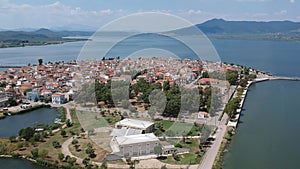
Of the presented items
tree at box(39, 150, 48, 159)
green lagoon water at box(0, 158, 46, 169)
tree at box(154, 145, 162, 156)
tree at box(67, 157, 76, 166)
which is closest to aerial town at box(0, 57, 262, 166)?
tree at box(154, 145, 162, 156)

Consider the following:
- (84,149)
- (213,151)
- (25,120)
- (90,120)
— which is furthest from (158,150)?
(25,120)

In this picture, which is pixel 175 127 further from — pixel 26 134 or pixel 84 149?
pixel 26 134

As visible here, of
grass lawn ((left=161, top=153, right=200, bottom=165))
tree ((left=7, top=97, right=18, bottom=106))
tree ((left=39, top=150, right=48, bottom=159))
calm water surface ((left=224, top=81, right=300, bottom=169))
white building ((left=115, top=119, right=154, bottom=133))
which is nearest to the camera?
grass lawn ((left=161, top=153, right=200, bottom=165))

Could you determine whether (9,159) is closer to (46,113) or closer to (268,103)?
(46,113)

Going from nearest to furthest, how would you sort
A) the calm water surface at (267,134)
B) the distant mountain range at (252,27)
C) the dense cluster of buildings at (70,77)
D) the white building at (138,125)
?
the calm water surface at (267,134) < the white building at (138,125) < the dense cluster of buildings at (70,77) < the distant mountain range at (252,27)

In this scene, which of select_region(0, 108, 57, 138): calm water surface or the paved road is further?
select_region(0, 108, 57, 138): calm water surface

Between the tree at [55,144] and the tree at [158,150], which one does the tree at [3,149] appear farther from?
the tree at [158,150]

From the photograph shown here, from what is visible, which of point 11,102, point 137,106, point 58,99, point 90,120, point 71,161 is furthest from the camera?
point 58,99

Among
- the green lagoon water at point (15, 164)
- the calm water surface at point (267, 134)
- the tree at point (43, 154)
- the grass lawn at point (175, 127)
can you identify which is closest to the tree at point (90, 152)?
the tree at point (43, 154)

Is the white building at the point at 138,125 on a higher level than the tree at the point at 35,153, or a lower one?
higher

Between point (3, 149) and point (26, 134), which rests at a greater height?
point (26, 134)

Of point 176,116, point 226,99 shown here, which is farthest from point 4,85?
point 226,99

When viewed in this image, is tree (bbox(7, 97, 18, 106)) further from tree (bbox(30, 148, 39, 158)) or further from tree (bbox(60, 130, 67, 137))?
tree (bbox(30, 148, 39, 158))
